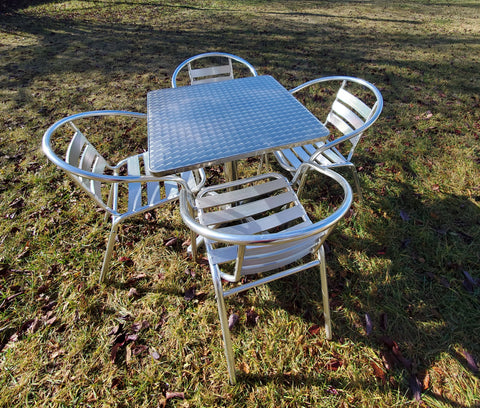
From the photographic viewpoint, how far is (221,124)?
181 cm

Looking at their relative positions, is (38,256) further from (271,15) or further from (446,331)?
(271,15)

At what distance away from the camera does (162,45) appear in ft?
21.6

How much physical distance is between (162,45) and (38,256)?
20.3ft

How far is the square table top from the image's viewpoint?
1.55m

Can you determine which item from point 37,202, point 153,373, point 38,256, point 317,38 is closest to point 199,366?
point 153,373

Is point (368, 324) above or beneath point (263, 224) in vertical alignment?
beneath

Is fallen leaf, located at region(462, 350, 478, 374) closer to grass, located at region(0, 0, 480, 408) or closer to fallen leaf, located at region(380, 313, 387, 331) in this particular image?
grass, located at region(0, 0, 480, 408)

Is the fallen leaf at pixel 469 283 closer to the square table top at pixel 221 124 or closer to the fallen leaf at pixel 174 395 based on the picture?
the square table top at pixel 221 124

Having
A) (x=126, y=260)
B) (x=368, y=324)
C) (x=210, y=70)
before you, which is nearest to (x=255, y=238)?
(x=368, y=324)

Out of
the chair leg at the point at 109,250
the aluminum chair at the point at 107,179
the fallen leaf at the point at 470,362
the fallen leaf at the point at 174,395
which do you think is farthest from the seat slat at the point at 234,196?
the fallen leaf at the point at 470,362

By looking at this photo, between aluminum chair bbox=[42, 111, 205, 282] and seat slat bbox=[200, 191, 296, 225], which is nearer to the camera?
aluminum chair bbox=[42, 111, 205, 282]

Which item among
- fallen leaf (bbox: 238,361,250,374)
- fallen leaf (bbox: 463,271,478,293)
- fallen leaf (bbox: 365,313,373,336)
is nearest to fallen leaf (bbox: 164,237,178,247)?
fallen leaf (bbox: 238,361,250,374)

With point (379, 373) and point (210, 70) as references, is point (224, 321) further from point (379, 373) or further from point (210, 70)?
point (210, 70)

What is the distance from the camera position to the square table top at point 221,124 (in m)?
1.55
